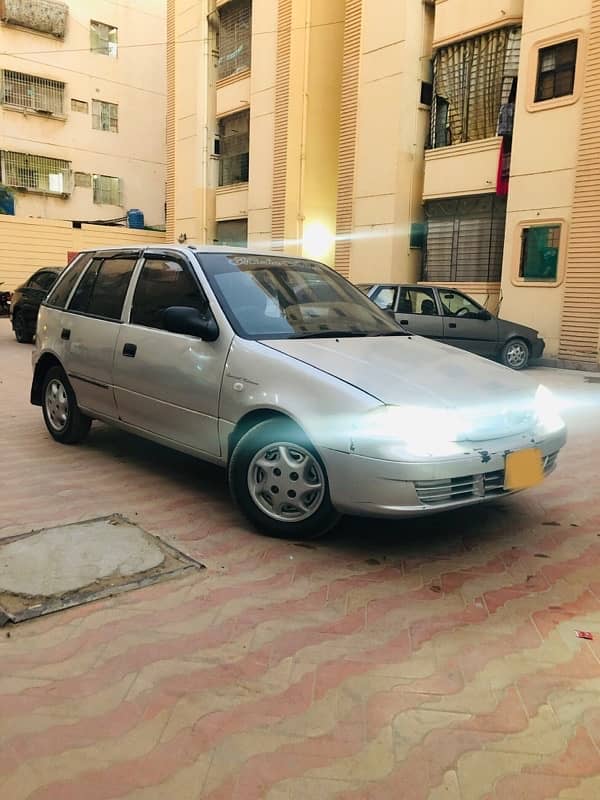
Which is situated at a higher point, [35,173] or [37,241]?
[35,173]

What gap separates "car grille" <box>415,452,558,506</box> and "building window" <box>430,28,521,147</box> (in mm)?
12617

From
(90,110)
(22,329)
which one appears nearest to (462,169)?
(22,329)

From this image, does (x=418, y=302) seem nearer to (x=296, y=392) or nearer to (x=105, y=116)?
(x=296, y=392)

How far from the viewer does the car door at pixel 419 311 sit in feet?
36.0

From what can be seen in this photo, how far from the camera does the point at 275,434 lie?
11.8 feet

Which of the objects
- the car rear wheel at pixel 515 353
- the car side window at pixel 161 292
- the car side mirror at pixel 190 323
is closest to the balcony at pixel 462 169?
the car rear wheel at pixel 515 353

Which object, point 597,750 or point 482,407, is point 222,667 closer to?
point 597,750

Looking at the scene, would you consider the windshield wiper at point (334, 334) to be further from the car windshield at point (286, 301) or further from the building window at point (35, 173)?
the building window at point (35, 173)

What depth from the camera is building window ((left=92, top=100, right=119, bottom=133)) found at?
1138 inches

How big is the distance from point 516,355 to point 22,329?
10.1m

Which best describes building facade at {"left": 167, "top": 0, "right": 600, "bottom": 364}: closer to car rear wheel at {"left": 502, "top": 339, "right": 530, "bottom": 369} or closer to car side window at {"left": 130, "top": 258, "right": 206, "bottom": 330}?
car rear wheel at {"left": 502, "top": 339, "right": 530, "bottom": 369}

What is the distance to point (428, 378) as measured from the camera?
3.59m

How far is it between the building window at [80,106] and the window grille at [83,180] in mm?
2609

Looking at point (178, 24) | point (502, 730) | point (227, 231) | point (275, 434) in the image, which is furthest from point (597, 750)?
point (178, 24)
